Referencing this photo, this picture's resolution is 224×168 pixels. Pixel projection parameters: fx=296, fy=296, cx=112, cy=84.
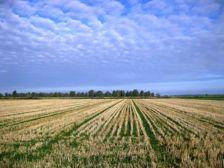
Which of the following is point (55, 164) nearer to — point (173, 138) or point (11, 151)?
point (11, 151)

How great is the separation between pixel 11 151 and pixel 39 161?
104 inches

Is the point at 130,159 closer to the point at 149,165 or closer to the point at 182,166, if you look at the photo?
the point at 149,165

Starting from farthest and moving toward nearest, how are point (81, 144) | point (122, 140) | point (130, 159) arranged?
point (122, 140) → point (81, 144) → point (130, 159)

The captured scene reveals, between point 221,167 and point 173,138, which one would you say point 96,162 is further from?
point 173,138

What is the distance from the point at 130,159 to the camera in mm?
10664

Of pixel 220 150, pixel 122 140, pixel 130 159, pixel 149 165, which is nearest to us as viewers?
pixel 149 165

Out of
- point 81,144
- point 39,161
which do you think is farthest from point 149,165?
point 81,144

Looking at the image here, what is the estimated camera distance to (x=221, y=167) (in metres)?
9.03

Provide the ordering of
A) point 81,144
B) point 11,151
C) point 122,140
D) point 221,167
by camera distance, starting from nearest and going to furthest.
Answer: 1. point 221,167
2. point 11,151
3. point 81,144
4. point 122,140

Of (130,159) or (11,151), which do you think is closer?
(130,159)

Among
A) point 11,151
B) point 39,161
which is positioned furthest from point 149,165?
point 11,151

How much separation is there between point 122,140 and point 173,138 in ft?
8.63

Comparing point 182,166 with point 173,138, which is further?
point 173,138

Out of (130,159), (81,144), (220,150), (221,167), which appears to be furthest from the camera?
(81,144)
